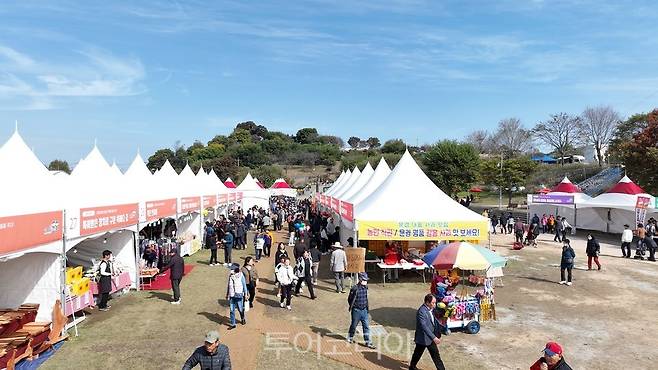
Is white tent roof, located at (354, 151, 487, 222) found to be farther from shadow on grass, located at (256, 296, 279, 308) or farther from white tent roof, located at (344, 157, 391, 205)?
white tent roof, located at (344, 157, 391, 205)

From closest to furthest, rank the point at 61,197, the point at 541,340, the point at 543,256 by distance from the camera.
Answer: the point at 541,340
the point at 61,197
the point at 543,256

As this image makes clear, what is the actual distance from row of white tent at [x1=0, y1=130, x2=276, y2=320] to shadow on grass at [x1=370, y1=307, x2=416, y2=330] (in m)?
6.42

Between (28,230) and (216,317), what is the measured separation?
3.97 m

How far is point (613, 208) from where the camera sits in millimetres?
23938

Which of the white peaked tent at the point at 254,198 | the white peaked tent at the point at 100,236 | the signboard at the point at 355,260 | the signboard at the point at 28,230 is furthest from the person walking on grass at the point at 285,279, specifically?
the white peaked tent at the point at 254,198

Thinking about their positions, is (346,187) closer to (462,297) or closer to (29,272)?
(462,297)

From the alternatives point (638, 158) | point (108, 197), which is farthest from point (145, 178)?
point (638, 158)

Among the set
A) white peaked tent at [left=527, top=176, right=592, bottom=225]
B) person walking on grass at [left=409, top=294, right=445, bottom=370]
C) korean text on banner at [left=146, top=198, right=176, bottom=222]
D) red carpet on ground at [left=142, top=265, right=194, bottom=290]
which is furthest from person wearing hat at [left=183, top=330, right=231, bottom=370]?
white peaked tent at [left=527, top=176, right=592, bottom=225]

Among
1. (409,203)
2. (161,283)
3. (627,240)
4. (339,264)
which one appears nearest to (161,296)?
(161,283)

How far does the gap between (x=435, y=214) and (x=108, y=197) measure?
9591 mm

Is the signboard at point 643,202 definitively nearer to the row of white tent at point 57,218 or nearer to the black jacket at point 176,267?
the row of white tent at point 57,218

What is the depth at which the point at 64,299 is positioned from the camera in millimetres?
8359

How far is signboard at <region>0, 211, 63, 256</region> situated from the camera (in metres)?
6.77

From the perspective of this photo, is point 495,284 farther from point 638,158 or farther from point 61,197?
point 638,158
